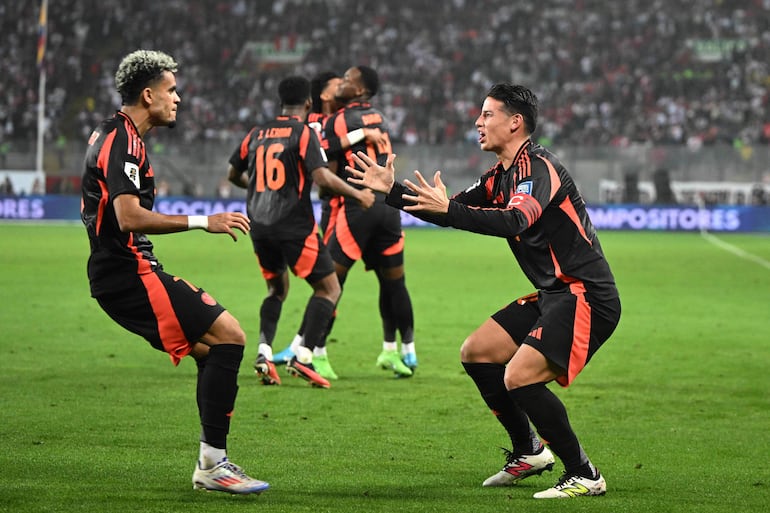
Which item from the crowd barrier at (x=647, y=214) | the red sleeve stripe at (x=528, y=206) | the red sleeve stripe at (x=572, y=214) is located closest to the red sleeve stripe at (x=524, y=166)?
the red sleeve stripe at (x=528, y=206)

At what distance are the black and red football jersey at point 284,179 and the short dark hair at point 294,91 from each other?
138mm

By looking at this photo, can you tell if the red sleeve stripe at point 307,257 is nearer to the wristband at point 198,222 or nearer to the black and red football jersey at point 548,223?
the black and red football jersey at point 548,223

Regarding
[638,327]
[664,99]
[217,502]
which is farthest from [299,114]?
[664,99]

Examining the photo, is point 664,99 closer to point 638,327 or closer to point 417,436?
point 638,327

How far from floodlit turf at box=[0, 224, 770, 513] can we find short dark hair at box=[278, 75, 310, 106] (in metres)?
2.28

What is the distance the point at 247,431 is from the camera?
24.0 ft

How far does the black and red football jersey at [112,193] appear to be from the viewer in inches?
219

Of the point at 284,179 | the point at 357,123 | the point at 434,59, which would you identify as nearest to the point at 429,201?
the point at 284,179

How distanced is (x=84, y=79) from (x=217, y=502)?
43.5 meters

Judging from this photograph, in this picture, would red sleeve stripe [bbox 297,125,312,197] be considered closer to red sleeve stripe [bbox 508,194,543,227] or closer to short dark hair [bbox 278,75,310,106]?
short dark hair [bbox 278,75,310,106]

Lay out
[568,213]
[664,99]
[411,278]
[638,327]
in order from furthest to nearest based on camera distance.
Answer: [664,99]
[411,278]
[638,327]
[568,213]

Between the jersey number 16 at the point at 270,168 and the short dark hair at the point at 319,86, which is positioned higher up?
the short dark hair at the point at 319,86

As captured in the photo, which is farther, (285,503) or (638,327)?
(638,327)

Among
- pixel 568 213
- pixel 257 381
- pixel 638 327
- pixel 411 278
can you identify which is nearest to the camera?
pixel 568 213
